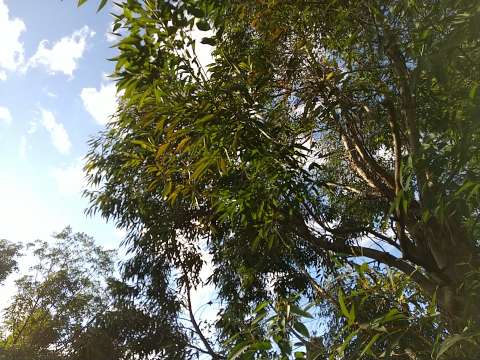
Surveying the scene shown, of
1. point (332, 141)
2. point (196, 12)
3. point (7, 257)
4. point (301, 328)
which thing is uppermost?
point (7, 257)

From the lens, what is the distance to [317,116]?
2900 mm

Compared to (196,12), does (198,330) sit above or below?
above

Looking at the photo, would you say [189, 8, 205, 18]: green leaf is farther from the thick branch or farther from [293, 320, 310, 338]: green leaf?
the thick branch

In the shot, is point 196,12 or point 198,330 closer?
point 196,12

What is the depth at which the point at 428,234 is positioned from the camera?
252cm

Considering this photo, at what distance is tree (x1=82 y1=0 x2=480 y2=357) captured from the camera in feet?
5.67

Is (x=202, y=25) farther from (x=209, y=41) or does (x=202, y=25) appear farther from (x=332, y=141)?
(x=332, y=141)

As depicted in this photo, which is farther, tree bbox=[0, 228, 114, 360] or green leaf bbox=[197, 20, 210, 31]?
tree bbox=[0, 228, 114, 360]

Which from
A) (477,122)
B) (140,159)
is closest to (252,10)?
(140,159)

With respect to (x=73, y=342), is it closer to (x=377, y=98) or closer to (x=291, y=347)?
(x=377, y=98)

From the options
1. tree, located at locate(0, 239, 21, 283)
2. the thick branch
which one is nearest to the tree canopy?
the thick branch

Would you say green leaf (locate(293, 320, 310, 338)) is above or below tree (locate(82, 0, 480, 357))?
below

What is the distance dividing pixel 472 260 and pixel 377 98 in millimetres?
1348

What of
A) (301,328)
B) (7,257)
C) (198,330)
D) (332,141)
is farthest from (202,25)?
(7,257)
